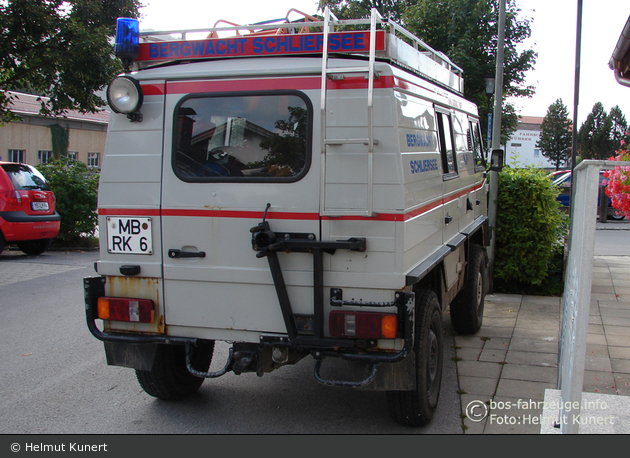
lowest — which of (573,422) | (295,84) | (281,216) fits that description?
(573,422)

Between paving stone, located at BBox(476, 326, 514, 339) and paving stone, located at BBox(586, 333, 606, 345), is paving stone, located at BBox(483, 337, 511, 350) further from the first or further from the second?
paving stone, located at BBox(586, 333, 606, 345)

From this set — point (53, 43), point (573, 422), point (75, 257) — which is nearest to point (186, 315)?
point (573, 422)

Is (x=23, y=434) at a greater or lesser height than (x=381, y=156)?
lesser

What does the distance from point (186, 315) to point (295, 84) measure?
5.41 ft

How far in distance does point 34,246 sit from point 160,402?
27.8 feet

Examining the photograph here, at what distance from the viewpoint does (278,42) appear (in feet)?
12.0

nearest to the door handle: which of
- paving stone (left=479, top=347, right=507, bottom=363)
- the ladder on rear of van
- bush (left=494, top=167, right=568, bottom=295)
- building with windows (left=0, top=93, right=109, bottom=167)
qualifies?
the ladder on rear of van

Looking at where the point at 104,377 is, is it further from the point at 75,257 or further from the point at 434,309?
the point at 75,257

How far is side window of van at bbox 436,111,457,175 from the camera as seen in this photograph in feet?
15.9

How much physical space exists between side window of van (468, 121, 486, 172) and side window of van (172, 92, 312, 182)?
3.44 metres

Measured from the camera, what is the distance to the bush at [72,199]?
41.0 feet

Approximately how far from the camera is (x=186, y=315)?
3.85 metres

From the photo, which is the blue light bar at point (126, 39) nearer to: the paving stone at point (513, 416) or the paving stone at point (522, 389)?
the paving stone at point (513, 416)

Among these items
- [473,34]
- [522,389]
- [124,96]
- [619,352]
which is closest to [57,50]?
[124,96]
